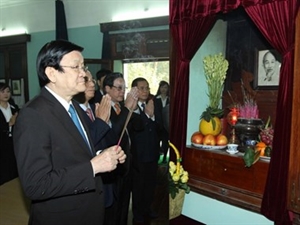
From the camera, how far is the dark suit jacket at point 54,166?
1.27m

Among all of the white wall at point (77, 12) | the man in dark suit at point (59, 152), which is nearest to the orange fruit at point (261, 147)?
the man in dark suit at point (59, 152)

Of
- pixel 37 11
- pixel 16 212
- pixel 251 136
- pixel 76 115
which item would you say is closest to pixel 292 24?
pixel 251 136

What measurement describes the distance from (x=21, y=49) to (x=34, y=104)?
5.14m

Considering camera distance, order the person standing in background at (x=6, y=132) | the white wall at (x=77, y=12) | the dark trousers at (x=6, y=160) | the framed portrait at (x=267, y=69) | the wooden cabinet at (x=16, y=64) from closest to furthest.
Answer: the framed portrait at (x=267, y=69) < the white wall at (x=77, y=12) < the person standing in background at (x=6, y=132) < the dark trousers at (x=6, y=160) < the wooden cabinet at (x=16, y=64)

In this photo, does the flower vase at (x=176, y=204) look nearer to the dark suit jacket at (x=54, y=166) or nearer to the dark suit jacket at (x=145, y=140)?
the dark suit jacket at (x=145, y=140)

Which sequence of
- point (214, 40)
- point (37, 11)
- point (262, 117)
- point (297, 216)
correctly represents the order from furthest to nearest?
1. point (37, 11)
2. point (214, 40)
3. point (262, 117)
4. point (297, 216)

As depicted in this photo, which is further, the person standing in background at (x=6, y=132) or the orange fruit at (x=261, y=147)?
the person standing in background at (x=6, y=132)

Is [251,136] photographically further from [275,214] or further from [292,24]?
[292,24]

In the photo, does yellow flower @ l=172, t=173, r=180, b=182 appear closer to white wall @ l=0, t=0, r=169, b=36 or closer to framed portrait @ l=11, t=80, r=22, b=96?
white wall @ l=0, t=0, r=169, b=36

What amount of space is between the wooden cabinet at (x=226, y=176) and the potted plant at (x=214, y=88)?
Result: 21cm

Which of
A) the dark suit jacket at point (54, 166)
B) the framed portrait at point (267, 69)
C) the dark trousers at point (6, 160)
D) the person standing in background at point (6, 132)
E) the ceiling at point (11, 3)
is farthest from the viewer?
the ceiling at point (11, 3)

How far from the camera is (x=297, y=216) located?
195 centimetres

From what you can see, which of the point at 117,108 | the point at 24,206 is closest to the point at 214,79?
the point at 117,108

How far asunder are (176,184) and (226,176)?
17.1 inches
